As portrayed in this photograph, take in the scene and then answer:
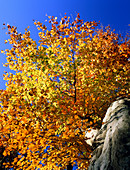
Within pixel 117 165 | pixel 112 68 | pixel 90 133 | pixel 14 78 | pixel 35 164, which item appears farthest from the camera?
pixel 112 68

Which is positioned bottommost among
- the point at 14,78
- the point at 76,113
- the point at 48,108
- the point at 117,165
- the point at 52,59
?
the point at 117,165

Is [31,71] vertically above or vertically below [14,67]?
below

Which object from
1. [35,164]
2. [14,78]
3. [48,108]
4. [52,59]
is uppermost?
[52,59]

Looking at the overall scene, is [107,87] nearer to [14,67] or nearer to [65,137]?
[65,137]

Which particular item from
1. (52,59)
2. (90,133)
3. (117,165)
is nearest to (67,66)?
(52,59)

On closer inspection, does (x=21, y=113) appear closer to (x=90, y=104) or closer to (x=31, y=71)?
(x=31, y=71)

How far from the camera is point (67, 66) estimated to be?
11.1 meters

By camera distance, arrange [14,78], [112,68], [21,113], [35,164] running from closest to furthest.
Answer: [21,113]
[35,164]
[14,78]
[112,68]

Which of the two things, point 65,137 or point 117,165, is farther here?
point 65,137

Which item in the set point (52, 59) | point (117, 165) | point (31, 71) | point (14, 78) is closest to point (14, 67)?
point (14, 78)

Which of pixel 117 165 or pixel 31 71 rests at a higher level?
pixel 31 71

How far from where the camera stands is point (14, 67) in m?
11.8

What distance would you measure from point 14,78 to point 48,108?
4.33 meters

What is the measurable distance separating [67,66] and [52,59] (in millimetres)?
1526
